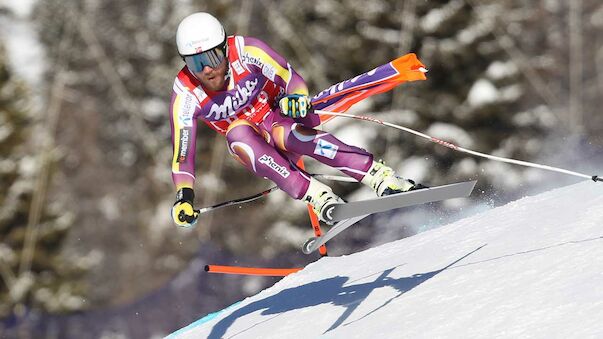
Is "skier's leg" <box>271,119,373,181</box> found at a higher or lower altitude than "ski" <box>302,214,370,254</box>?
higher

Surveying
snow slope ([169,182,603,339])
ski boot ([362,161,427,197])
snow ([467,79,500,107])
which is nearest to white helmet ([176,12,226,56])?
ski boot ([362,161,427,197])

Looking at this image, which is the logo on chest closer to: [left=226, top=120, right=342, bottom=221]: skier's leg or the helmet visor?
[left=226, top=120, right=342, bottom=221]: skier's leg

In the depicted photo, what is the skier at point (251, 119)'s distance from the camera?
733cm

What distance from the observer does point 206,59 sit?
737cm

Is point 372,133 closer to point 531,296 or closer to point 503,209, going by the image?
point 503,209

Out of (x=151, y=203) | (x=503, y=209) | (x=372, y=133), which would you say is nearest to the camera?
(x=503, y=209)

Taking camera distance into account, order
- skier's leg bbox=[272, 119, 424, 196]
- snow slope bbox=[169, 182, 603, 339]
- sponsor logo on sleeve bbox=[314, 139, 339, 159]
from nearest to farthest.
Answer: snow slope bbox=[169, 182, 603, 339]
skier's leg bbox=[272, 119, 424, 196]
sponsor logo on sleeve bbox=[314, 139, 339, 159]

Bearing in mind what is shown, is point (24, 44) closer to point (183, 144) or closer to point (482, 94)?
point (482, 94)

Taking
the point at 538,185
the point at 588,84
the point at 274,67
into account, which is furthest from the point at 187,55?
→ the point at 588,84

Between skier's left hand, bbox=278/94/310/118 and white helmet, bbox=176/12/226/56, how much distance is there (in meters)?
0.56

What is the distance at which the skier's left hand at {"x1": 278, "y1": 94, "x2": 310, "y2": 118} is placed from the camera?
24.0 ft

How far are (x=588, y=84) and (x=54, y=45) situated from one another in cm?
1434

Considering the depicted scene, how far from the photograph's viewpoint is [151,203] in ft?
99.3

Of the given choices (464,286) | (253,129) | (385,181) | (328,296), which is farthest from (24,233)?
(464,286)
